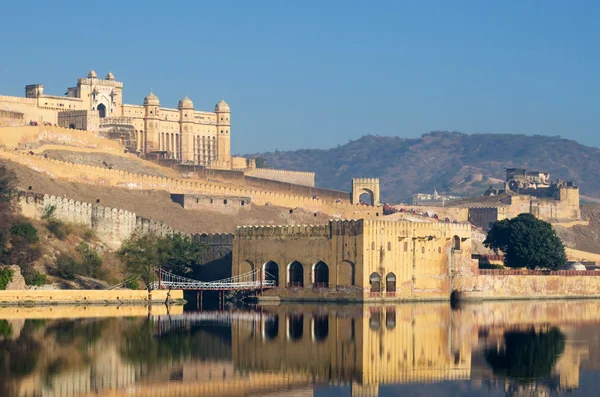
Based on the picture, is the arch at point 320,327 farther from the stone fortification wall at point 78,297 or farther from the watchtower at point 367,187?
the watchtower at point 367,187

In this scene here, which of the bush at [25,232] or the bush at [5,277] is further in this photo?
the bush at [25,232]

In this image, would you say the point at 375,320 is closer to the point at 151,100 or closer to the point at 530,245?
the point at 530,245

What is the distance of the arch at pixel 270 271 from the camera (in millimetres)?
51000

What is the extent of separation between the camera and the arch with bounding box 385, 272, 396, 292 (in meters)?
49.6

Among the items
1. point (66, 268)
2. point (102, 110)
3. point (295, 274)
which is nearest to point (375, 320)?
point (295, 274)

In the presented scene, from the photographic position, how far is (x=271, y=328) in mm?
39406

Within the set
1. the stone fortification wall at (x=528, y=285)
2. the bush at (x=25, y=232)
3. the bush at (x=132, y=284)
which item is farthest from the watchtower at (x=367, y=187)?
the bush at (x=25, y=232)

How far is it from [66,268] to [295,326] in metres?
11.8

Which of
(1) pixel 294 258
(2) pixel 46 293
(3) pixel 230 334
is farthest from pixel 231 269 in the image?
(3) pixel 230 334

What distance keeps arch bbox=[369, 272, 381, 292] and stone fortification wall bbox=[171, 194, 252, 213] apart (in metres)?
20.2

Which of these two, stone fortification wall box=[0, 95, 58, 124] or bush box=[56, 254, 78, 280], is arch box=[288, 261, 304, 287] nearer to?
bush box=[56, 254, 78, 280]

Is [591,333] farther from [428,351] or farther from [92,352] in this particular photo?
[92,352]

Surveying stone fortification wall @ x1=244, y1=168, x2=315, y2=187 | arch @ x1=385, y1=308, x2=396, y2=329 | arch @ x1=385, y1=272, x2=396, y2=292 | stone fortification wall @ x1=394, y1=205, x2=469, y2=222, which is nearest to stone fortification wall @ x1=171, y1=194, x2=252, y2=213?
stone fortification wall @ x1=244, y1=168, x2=315, y2=187

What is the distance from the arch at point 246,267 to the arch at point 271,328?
799cm
